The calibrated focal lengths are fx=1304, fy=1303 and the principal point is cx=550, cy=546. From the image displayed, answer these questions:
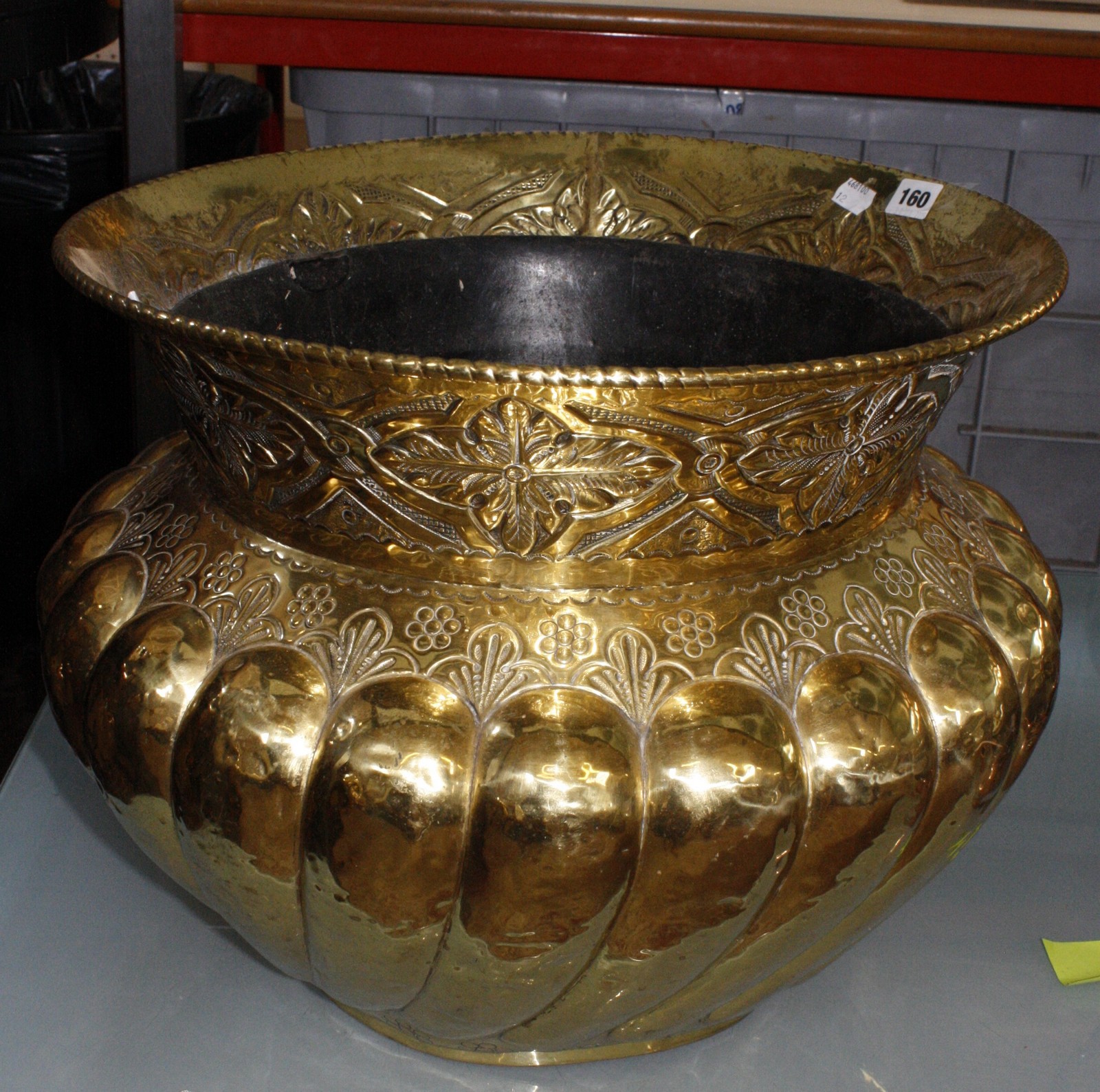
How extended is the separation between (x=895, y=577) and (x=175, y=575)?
0.41 metres

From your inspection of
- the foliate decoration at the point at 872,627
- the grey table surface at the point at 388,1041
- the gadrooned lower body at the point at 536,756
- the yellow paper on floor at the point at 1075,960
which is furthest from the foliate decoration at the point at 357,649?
the yellow paper on floor at the point at 1075,960

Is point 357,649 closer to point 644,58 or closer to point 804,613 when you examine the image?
point 804,613

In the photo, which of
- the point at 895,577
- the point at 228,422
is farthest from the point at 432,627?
the point at 895,577

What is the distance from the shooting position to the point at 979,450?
1.55 metres

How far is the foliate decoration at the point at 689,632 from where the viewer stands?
26.5 inches

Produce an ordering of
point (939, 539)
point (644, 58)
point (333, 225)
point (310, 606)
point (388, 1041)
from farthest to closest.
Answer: point (644, 58) → point (333, 225) → point (388, 1041) → point (939, 539) → point (310, 606)

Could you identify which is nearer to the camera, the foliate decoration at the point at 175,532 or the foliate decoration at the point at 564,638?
the foliate decoration at the point at 564,638

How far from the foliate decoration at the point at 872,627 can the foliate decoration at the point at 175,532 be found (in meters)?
0.38

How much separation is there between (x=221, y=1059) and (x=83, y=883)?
0.76 ft

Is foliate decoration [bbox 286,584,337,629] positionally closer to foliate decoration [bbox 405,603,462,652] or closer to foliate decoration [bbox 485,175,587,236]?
foliate decoration [bbox 405,603,462,652]

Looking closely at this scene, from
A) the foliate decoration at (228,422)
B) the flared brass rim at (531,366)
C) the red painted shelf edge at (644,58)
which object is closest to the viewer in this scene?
the flared brass rim at (531,366)

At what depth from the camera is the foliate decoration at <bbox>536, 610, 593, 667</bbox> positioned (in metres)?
0.66

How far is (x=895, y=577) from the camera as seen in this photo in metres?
0.75

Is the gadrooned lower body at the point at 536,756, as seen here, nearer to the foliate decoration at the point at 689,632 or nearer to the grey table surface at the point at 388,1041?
the foliate decoration at the point at 689,632
